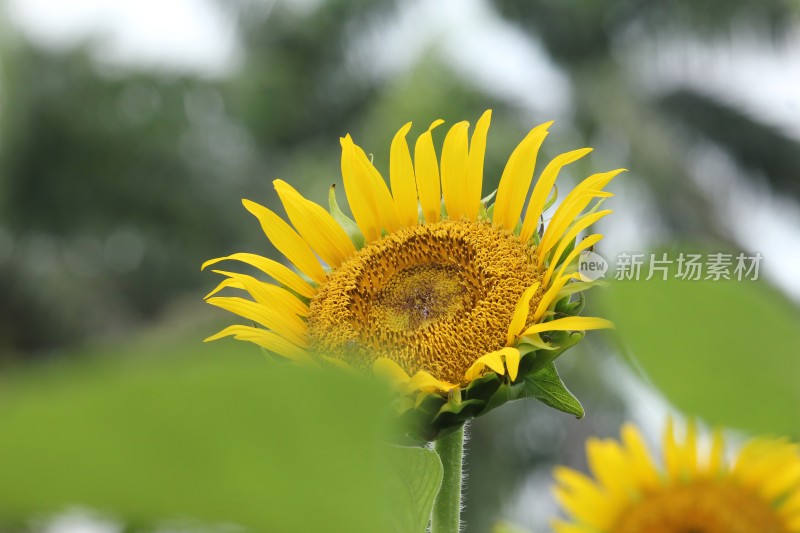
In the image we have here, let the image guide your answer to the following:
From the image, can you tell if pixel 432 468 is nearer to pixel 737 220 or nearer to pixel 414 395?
pixel 414 395

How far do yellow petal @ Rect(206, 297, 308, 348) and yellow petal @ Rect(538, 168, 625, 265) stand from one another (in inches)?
5.2

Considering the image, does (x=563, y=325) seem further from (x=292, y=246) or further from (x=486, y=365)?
(x=292, y=246)

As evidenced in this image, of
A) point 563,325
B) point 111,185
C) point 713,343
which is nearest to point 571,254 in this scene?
point 563,325

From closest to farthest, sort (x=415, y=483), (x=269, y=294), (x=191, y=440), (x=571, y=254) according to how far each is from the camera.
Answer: (x=191, y=440) → (x=415, y=483) → (x=571, y=254) → (x=269, y=294)

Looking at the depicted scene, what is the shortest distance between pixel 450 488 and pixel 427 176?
0.20 metres

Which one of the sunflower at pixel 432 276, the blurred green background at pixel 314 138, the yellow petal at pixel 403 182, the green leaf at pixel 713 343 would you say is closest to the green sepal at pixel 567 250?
the sunflower at pixel 432 276

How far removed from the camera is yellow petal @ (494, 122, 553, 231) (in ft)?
1.62

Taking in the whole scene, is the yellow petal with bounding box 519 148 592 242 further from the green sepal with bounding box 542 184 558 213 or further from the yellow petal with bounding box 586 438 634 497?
the yellow petal with bounding box 586 438 634 497

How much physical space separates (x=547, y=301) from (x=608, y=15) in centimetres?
887

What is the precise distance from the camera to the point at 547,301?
0.45 meters

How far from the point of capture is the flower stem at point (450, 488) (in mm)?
375

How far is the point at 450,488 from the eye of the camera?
1.29 ft

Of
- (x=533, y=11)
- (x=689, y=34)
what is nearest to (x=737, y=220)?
(x=689, y=34)

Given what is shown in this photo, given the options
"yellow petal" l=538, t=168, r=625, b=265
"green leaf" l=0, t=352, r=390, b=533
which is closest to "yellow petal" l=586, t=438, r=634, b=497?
"yellow petal" l=538, t=168, r=625, b=265
